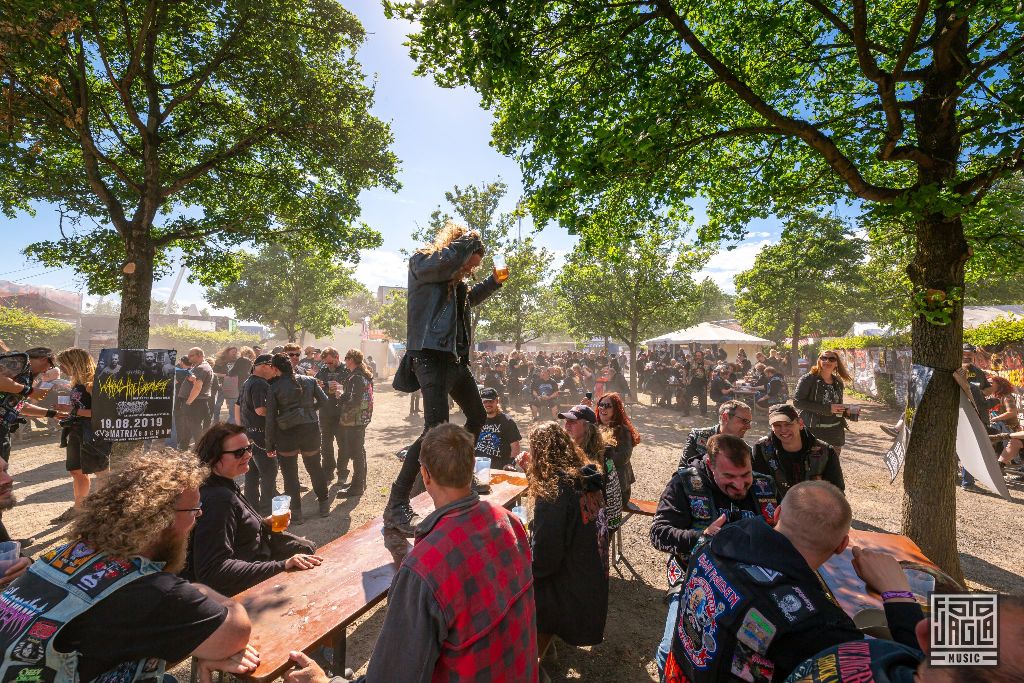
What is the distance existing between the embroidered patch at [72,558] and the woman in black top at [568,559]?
2.27 meters

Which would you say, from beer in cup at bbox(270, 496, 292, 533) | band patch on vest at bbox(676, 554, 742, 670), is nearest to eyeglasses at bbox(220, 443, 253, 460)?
beer in cup at bbox(270, 496, 292, 533)

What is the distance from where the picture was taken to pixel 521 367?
17516 mm

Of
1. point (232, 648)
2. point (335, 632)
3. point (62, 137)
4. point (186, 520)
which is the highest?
point (62, 137)

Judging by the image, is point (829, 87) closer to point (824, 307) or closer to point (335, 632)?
point (335, 632)

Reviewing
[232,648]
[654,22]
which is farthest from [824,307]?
[232,648]

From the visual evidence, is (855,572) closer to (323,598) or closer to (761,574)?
(761,574)

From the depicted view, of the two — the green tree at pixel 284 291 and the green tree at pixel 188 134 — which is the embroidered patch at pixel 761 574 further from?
the green tree at pixel 284 291

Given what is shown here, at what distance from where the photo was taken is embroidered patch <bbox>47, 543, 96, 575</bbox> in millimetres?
1542

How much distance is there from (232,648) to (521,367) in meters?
15.8

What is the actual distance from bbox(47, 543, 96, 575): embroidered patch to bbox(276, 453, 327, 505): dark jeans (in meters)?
4.30

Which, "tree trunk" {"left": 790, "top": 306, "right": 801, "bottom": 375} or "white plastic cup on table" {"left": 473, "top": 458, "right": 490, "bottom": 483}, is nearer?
"white plastic cup on table" {"left": 473, "top": 458, "right": 490, "bottom": 483}

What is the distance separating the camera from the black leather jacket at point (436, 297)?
9.00ft

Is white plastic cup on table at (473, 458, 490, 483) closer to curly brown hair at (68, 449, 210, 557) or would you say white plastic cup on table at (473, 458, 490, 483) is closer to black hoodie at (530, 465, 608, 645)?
black hoodie at (530, 465, 608, 645)

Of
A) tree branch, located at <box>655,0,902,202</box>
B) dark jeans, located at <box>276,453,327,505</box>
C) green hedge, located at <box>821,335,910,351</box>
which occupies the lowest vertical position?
dark jeans, located at <box>276,453,327,505</box>
